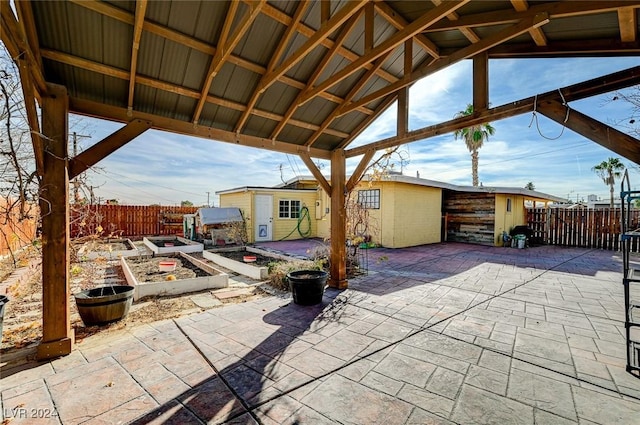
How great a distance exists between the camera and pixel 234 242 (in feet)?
37.6

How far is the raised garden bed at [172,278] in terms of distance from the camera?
4923 mm

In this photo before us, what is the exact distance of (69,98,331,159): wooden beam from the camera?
10.3ft

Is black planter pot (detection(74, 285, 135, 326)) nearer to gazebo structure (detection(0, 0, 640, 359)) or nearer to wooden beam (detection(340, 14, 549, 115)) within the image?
gazebo structure (detection(0, 0, 640, 359))

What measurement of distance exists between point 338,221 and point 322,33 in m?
3.25

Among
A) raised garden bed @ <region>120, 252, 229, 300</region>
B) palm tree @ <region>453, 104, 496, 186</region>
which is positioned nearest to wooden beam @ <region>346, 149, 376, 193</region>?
raised garden bed @ <region>120, 252, 229, 300</region>

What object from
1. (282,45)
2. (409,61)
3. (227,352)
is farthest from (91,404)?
(409,61)

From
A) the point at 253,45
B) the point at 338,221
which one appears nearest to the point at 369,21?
the point at 253,45

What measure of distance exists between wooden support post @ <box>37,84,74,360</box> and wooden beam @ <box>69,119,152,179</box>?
0.45 feet

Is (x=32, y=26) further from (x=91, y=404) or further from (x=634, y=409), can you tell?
(x=634, y=409)

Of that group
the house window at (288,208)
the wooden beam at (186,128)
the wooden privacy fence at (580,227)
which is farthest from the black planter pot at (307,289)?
the wooden privacy fence at (580,227)

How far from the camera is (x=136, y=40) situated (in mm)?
2664

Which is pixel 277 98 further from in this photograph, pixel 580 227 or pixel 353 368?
pixel 580 227

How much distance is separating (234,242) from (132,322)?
782 centimetres

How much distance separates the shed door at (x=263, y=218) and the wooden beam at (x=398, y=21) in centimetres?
983
